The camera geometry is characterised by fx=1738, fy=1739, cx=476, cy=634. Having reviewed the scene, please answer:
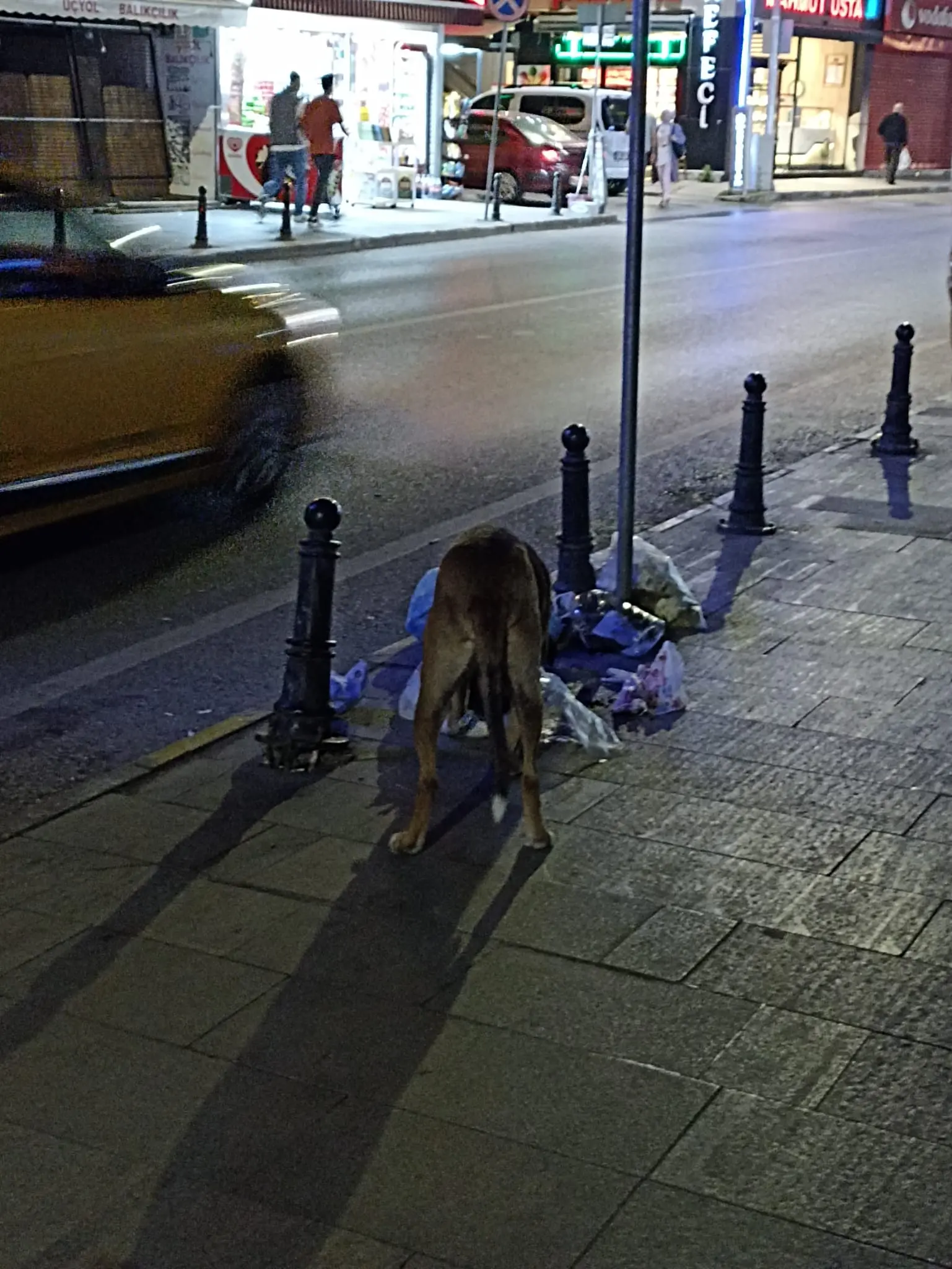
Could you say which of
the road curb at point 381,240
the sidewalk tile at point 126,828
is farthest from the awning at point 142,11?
the sidewalk tile at point 126,828

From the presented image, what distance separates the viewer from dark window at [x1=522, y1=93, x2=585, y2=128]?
36.1m

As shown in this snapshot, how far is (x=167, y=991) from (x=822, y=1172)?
63.9 inches

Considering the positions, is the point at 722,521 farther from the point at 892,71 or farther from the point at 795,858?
the point at 892,71

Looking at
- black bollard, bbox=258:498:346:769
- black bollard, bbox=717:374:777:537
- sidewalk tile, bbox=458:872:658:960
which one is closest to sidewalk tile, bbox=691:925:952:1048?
sidewalk tile, bbox=458:872:658:960

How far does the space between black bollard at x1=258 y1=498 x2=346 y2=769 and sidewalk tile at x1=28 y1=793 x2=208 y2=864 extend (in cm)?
53

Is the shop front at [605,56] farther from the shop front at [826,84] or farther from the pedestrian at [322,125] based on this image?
the pedestrian at [322,125]

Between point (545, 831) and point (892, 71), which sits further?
point (892, 71)

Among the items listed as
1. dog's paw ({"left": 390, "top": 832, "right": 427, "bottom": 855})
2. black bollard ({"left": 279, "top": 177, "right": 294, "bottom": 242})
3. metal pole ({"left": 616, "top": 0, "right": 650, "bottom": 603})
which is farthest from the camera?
black bollard ({"left": 279, "top": 177, "right": 294, "bottom": 242})

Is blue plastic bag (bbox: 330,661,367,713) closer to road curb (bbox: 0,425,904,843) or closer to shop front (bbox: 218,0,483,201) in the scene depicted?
road curb (bbox: 0,425,904,843)

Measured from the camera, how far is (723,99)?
4456cm

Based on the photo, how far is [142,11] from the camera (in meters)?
25.3

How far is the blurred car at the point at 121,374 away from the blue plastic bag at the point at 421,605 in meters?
2.12

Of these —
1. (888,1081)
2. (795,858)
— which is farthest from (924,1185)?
(795,858)

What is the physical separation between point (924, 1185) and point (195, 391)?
5957 millimetres
